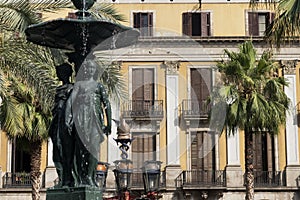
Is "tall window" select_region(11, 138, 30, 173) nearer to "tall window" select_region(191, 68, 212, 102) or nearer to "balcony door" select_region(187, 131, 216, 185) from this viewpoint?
"balcony door" select_region(187, 131, 216, 185)

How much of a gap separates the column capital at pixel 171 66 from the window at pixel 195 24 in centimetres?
158

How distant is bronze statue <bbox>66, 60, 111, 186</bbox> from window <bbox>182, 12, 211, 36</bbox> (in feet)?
84.0

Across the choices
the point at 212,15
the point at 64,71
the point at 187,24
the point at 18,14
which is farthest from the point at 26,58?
the point at 212,15

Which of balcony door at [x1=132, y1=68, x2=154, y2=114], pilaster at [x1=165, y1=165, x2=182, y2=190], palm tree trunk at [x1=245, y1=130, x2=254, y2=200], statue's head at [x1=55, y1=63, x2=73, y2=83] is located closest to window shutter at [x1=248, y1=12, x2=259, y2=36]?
balcony door at [x1=132, y1=68, x2=154, y2=114]

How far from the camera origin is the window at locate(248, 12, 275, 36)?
35.2 m

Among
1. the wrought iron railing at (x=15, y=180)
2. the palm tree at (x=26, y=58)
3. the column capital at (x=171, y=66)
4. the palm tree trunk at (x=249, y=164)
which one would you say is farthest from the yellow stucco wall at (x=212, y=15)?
the palm tree at (x=26, y=58)

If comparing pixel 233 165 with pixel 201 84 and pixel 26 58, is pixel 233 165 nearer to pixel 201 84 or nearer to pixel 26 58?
pixel 201 84

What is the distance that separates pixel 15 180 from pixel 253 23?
13879 mm

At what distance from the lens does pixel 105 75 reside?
1681 centimetres

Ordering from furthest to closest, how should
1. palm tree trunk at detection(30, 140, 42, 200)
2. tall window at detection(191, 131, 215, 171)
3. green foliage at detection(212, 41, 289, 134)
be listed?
tall window at detection(191, 131, 215, 171), green foliage at detection(212, 41, 289, 134), palm tree trunk at detection(30, 140, 42, 200)

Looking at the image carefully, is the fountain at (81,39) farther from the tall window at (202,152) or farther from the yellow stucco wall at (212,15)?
the yellow stucco wall at (212,15)

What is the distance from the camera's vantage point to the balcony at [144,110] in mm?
34406

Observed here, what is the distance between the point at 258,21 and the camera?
35.4 metres

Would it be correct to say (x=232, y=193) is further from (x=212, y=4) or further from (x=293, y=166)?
(x=212, y=4)
